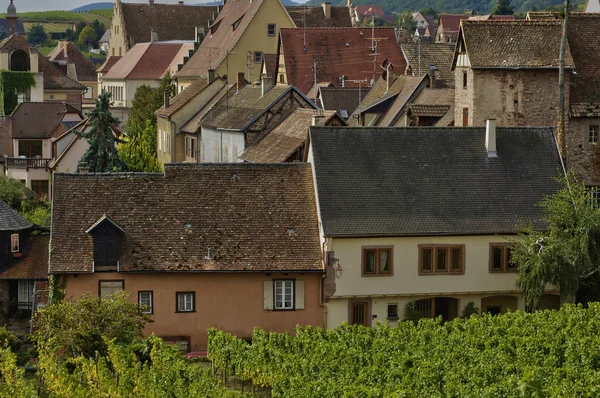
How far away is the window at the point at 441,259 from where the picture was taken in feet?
152

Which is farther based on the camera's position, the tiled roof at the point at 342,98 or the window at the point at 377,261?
the tiled roof at the point at 342,98

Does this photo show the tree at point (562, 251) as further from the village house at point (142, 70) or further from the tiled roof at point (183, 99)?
the village house at point (142, 70)

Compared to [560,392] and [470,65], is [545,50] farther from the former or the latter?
[560,392]

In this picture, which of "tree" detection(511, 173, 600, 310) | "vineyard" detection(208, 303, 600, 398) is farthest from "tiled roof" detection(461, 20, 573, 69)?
"vineyard" detection(208, 303, 600, 398)

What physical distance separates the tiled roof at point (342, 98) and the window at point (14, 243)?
Answer: 32.2 meters

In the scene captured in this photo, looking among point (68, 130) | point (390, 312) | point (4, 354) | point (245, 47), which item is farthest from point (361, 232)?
point (245, 47)

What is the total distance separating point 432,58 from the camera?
8306 cm

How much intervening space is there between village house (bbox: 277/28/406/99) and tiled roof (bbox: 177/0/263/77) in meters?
10.0

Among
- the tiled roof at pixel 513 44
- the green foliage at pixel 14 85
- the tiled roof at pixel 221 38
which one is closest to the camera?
the tiled roof at pixel 513 44

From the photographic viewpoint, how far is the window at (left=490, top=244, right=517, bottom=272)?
4681cm

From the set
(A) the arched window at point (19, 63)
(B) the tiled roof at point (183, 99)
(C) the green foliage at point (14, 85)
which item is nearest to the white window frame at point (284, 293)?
(B) the tiled roof at point (183, 99)

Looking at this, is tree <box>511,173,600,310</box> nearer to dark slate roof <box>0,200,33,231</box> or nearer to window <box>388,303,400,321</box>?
window <box>388,303,400,321</box>

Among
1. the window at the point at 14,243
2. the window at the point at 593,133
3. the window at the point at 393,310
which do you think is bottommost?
the window at the point at 393,310

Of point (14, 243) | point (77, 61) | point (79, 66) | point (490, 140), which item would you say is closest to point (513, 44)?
point (490, 140)
